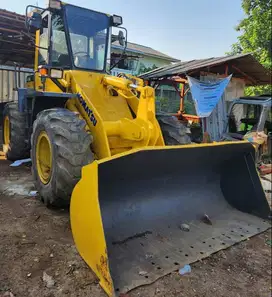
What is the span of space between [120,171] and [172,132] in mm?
1642

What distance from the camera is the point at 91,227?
2453mm

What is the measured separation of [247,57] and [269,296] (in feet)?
29.3

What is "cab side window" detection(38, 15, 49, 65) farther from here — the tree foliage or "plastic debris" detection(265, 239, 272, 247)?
the tree foliage

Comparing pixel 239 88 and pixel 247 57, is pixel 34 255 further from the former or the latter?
pixel 239 88

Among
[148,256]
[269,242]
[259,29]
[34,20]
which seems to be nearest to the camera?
[148,256]

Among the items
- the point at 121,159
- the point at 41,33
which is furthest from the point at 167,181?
the point at 41,33

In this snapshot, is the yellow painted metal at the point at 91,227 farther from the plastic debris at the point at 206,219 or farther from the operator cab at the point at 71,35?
the operator cab at the point at 71,35

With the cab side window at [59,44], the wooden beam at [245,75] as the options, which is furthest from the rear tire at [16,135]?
the wooden beam at [245,75]

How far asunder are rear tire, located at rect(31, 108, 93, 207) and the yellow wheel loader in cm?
1

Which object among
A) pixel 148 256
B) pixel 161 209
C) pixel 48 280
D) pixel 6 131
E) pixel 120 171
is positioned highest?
pixel 120 171

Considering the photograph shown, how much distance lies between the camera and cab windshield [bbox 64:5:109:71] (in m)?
4.34

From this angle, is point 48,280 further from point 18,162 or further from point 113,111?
point 18,162

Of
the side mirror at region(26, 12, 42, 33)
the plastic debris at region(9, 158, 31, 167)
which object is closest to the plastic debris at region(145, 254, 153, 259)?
the side mirror at region(26, 12, 42, 33)

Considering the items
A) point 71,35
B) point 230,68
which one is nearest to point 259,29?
point 230,68
